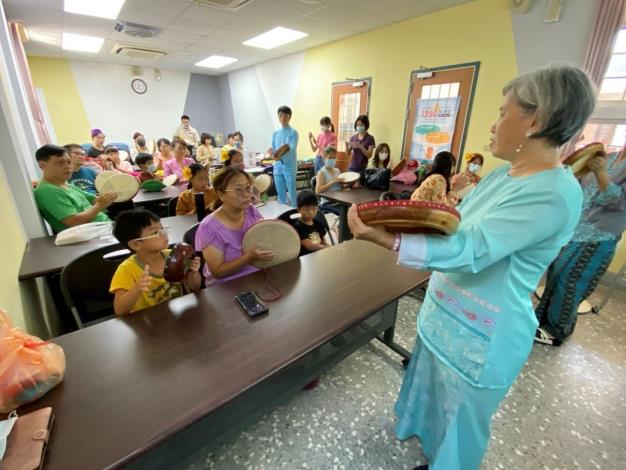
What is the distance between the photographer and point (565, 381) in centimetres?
178

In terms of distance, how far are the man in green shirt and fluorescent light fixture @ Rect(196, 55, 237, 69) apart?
5.59 metres

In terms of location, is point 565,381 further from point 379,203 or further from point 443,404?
point 379,203

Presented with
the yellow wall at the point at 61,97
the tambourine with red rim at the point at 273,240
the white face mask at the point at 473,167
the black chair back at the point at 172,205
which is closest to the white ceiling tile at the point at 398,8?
the white face mask at the point at 473,167

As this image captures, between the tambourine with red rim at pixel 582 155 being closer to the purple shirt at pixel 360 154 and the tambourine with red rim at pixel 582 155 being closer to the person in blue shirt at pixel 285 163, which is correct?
the purple shirt at pixel 360 154

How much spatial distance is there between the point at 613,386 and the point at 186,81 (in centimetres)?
1050

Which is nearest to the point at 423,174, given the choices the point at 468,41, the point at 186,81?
the point at 468,41

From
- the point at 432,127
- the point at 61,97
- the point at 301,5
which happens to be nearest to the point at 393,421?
the point at 432,127

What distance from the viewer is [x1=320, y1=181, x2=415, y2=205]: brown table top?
297cm

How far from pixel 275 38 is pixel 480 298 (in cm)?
570

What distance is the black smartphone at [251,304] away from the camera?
3.57 feet

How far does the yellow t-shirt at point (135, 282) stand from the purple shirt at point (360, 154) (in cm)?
390

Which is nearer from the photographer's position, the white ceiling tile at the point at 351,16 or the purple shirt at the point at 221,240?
the purple shirt at the point at 221,240

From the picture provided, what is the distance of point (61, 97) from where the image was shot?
22.3ft

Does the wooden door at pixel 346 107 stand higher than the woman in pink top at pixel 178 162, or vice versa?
the wooden door at pixel 346 107
